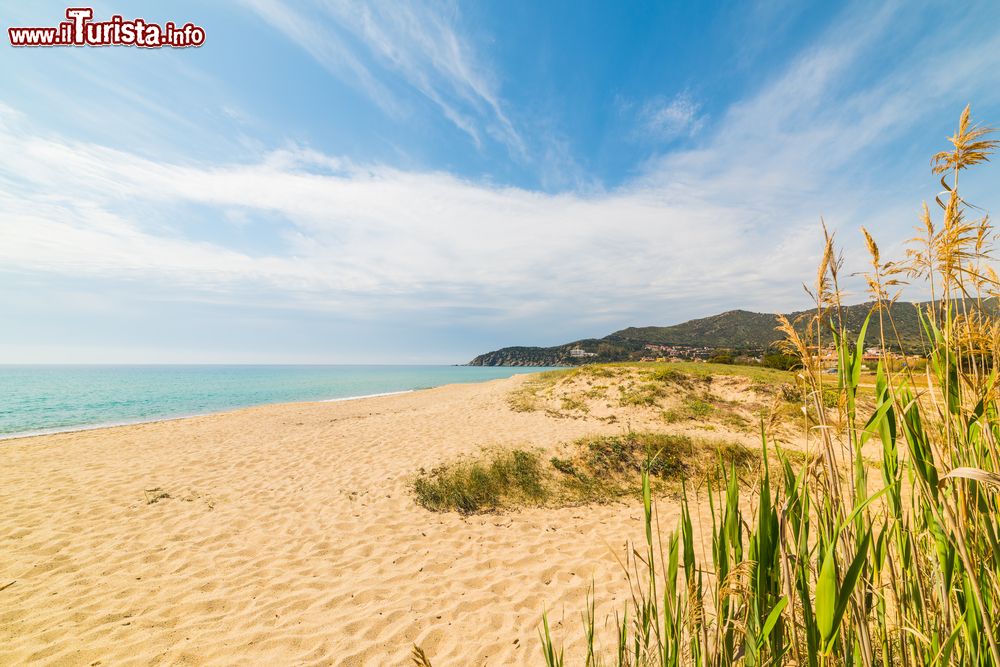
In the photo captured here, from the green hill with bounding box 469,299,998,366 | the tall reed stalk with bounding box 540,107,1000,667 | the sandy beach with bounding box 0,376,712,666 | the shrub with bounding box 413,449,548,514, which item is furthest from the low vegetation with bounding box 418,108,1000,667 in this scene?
the green hill with bounding box 469,299,998,366

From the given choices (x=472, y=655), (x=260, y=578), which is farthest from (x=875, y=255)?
(x=260, y=578)

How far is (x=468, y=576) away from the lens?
5293 millimetres

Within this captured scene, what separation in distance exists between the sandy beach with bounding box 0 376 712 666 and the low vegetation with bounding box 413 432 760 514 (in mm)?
476

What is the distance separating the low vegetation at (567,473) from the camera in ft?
25.9

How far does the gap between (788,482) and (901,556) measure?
0.83 metres

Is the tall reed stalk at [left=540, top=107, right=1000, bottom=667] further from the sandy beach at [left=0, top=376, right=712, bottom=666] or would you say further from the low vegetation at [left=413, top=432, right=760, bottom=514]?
the low vegetation at [left=413, top=432, right=760, bottom=514]

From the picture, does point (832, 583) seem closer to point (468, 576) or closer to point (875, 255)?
point (875, 255)

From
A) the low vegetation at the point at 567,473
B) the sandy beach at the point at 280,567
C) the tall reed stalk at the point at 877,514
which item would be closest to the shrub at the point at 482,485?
the low vegetation at the point at 567,473

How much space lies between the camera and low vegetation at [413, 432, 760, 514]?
789 cm

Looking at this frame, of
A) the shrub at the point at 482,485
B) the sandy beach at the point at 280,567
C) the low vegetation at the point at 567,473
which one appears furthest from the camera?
the low vegetation at the point at 567,473

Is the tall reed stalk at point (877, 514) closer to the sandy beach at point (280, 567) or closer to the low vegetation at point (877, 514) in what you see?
the low vegetation at point (877, 514)

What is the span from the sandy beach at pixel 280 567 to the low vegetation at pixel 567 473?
Answer: 48 centimetres

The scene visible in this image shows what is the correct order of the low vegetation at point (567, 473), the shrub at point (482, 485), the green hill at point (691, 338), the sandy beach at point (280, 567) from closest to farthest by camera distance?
1. the sandy beach at point (280, 567)
2. the shrub at point (482, 485)
3. the low vegetation at point (567, 473)
4. the green hill at point (691, 338)

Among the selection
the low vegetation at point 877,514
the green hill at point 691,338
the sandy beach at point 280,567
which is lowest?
the sandy beach at point 280,567
